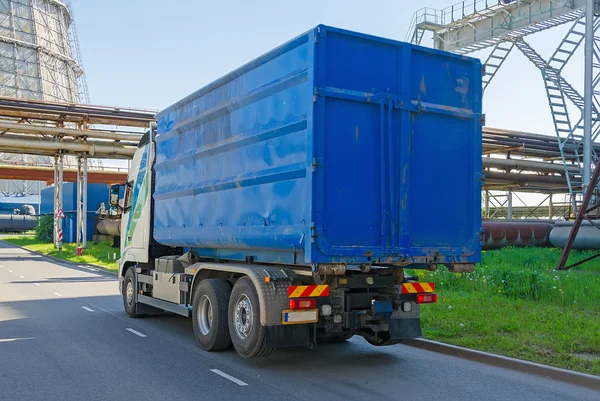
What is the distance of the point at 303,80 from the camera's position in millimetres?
7562

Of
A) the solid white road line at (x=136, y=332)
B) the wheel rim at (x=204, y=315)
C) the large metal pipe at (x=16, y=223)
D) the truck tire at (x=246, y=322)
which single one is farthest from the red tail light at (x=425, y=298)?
the large metal pipe at (x=16, y=223)

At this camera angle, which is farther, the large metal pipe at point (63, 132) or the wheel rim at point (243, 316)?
the large metal pipe at point (63, 132)

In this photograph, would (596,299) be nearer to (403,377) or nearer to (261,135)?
(403,377)

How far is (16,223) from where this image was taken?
236 ft

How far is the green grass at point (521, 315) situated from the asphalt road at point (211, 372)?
0.64 metres

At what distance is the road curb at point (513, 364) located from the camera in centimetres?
735

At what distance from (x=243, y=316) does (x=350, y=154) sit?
2.64m

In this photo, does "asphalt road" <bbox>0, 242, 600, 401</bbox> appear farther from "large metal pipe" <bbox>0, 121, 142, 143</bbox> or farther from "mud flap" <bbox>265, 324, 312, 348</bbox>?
"large metal pipe" <bbox>0, 121, 142, 143</bbox>

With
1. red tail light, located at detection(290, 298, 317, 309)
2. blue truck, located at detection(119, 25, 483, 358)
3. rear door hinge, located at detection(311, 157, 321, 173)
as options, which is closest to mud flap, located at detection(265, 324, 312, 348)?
blue truck, located at detection(119, 25, 483, 358)

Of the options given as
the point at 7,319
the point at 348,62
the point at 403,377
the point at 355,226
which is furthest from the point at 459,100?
the point at 7,319

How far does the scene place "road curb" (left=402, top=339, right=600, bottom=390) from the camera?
7348mm

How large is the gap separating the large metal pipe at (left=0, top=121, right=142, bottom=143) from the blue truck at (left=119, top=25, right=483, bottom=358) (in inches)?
899

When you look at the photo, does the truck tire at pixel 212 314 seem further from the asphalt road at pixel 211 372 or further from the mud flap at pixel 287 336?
the mud flap at pixel 287 336

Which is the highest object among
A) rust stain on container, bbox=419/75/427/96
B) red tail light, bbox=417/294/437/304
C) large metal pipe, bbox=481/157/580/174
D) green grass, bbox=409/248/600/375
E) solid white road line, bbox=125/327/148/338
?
large metal pipe, bbox=481/157/580/174
